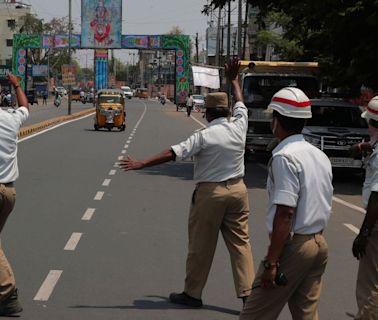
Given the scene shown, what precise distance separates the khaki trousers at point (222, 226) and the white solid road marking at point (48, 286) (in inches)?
53.9

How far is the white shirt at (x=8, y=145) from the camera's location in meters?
5.37

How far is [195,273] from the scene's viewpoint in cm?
581

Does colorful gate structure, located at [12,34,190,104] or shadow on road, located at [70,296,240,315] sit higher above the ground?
colorful gate structure, located at [12,34,190,104]

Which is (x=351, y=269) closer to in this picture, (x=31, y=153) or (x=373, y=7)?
(x=373, y=7)

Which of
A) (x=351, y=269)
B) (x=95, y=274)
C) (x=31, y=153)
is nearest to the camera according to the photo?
(x=95, y=274)

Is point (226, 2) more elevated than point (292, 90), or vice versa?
point (226, 2)

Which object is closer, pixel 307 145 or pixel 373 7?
pixel 307 145

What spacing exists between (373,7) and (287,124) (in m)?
10.5

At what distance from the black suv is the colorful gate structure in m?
53.3

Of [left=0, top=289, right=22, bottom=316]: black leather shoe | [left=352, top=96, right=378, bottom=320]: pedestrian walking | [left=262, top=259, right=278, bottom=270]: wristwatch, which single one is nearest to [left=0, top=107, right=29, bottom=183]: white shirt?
[left=0, top=289, right=22, bottom=316]: black leather shoe

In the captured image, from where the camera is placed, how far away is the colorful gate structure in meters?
69.2

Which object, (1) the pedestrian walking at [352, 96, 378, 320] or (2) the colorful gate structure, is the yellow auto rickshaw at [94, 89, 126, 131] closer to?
(1) the pedestrian walking at [352, 96, 378, 320]

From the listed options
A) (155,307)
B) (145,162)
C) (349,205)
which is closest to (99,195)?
(349,205)

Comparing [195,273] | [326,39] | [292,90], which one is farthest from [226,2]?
[292,90]
